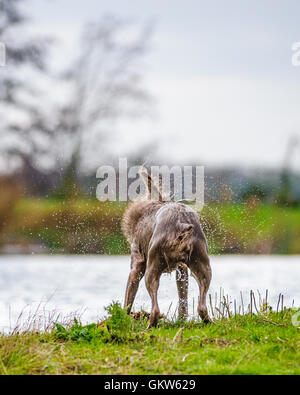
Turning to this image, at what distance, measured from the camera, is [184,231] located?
22.1ft

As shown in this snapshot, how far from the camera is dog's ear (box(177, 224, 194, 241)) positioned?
6.71 metres

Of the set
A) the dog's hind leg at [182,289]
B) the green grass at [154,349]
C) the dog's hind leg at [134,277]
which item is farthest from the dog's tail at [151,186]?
the green grass at [154,349]

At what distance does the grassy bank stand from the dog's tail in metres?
5.90

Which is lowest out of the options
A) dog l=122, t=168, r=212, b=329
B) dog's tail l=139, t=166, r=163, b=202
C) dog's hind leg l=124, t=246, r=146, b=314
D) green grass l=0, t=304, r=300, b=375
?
green grass l=0, t=304, r=300, b=375

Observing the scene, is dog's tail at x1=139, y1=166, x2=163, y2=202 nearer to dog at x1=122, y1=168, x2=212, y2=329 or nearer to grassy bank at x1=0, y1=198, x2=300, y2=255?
dog at x1=122, y1=168, x2=212, y2=329

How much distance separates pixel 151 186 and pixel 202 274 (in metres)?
1.69

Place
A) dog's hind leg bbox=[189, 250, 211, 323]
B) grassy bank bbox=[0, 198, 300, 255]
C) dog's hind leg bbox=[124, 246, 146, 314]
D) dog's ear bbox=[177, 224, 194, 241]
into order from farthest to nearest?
grassy bank bbox=[0, 198, 300, 255], dog's hind leg bbox=[124, 246, 146, 314], dog's hind leg bbox=[189, 250, 211, 323], dog's ear bbox=[177, 224, 194, 241]

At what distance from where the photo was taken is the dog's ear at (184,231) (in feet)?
22.0

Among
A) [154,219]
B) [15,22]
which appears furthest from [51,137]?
[154,219]

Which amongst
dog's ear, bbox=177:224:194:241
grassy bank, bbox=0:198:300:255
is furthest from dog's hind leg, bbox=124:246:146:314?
grassy bank, bbox=0:198:300:255

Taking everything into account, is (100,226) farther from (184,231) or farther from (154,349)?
(154,349)

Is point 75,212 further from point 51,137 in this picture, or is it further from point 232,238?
point 232,238

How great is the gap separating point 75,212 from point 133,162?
2035mm
